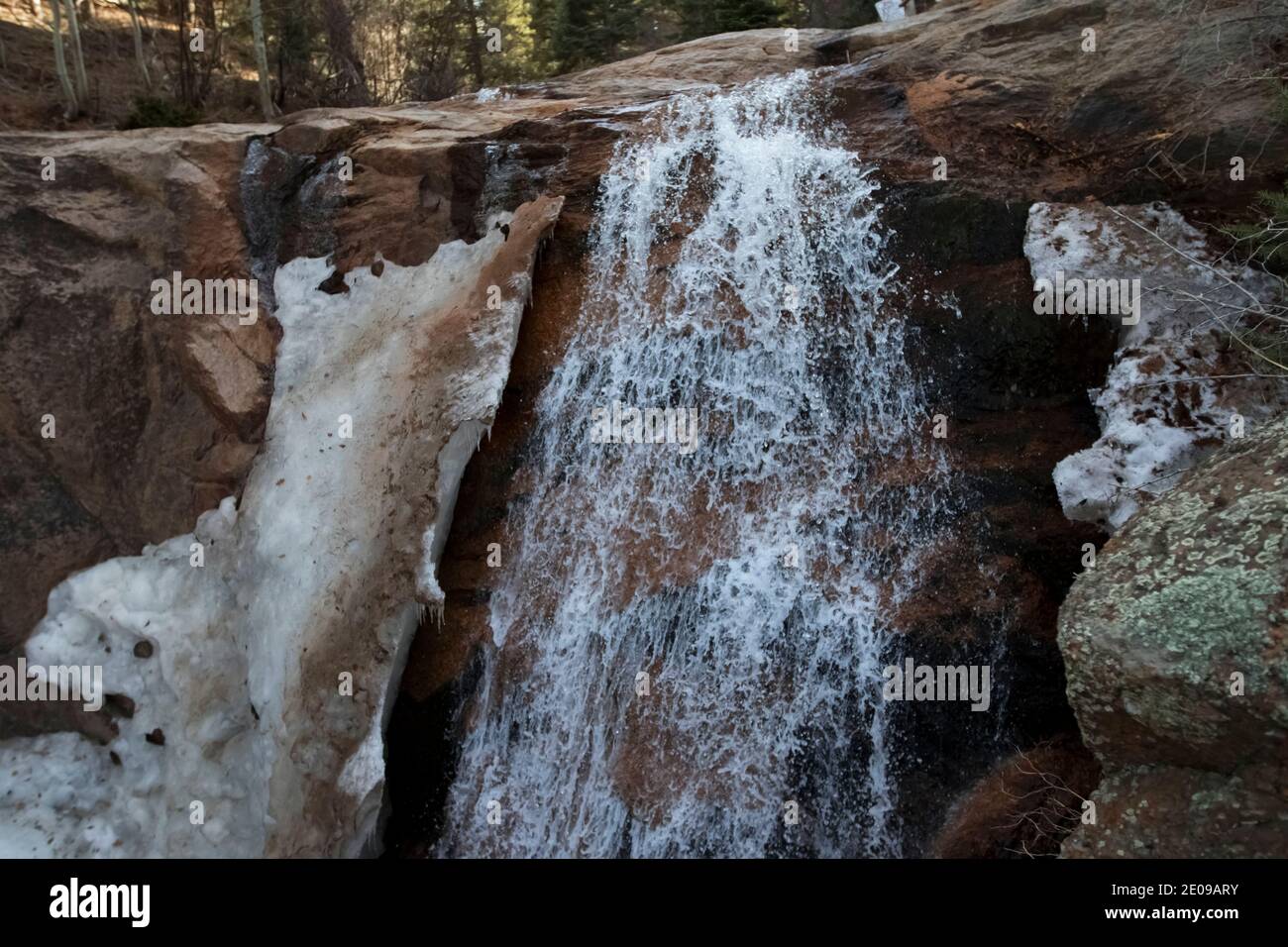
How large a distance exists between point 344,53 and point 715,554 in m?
13.1

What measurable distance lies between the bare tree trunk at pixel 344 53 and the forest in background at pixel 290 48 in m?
0.02

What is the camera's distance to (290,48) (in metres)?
14.8

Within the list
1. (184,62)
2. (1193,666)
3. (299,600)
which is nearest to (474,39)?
(184,62)

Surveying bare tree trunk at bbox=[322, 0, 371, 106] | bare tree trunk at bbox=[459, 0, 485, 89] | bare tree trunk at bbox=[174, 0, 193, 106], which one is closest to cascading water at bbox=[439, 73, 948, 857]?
bare tree trunk at bbox=[174, 0, 193, 106]

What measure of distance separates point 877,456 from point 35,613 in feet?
22.5

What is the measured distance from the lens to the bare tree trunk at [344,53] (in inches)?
572

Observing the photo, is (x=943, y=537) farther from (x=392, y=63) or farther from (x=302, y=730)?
(x=392, y=63)

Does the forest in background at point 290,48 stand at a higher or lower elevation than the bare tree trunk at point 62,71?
higher

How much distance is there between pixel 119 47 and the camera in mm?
15320

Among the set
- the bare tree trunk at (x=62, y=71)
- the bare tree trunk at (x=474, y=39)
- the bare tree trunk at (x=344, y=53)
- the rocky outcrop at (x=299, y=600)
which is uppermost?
the bare tree trunk at (x=474, y=39)

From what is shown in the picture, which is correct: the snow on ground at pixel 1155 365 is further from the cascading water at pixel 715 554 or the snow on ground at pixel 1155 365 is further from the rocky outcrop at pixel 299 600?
the rocky outcrop at pixel 299 600

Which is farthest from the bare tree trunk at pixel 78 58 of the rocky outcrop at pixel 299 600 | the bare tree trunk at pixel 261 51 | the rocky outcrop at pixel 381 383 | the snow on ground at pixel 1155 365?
the snow on ground at pixel 1155 365

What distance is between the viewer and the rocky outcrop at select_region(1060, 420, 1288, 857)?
330 cm

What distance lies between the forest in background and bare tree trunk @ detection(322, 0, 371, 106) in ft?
0.07
